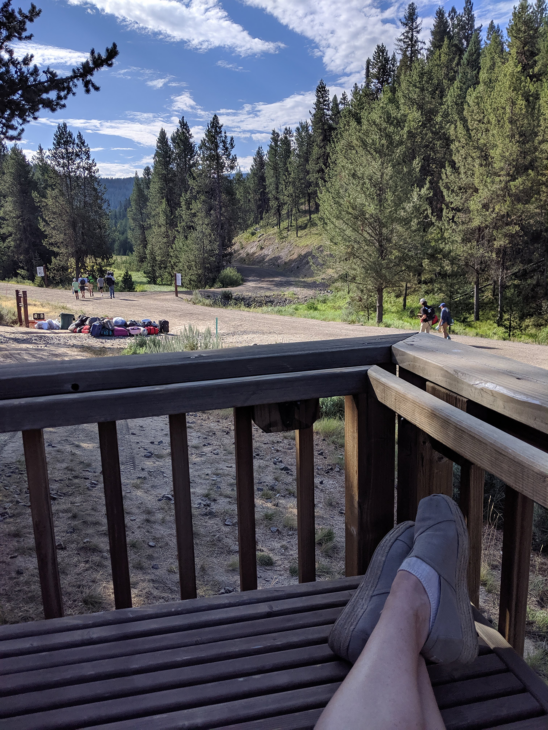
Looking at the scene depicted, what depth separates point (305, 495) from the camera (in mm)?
1581

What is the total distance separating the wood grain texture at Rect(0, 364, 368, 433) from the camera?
1.32 metres

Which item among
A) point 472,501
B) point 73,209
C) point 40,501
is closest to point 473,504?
point 472,501

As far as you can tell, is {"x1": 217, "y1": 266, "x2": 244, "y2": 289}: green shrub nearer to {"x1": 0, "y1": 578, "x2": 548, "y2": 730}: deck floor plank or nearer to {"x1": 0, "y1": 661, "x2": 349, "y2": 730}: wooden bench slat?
{"x1": 0, "y1": 578, "x2": 548, "y2": 730}: deck floor plank

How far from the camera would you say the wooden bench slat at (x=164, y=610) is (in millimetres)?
1275

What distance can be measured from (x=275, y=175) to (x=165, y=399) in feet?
217

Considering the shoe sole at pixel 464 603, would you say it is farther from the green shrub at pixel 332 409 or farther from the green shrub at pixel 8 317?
the green shrub at pixel 8 317

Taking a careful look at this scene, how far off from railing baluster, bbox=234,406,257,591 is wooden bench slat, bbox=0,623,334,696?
1.10 ft

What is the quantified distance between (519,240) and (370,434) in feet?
82.1

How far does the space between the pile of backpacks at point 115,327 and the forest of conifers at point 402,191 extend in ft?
33.2

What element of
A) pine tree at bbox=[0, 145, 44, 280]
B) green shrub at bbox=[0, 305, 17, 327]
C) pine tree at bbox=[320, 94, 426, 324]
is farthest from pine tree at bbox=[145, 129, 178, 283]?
green shrub at bbox=[0, 305, 17, 327]

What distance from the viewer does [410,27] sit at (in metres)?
44.3

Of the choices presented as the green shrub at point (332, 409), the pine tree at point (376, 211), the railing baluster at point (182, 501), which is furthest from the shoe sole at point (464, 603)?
the pine tree at point (376, 211)

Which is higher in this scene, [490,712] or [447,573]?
[447,573]

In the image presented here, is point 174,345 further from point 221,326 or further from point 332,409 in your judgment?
point 221,326
